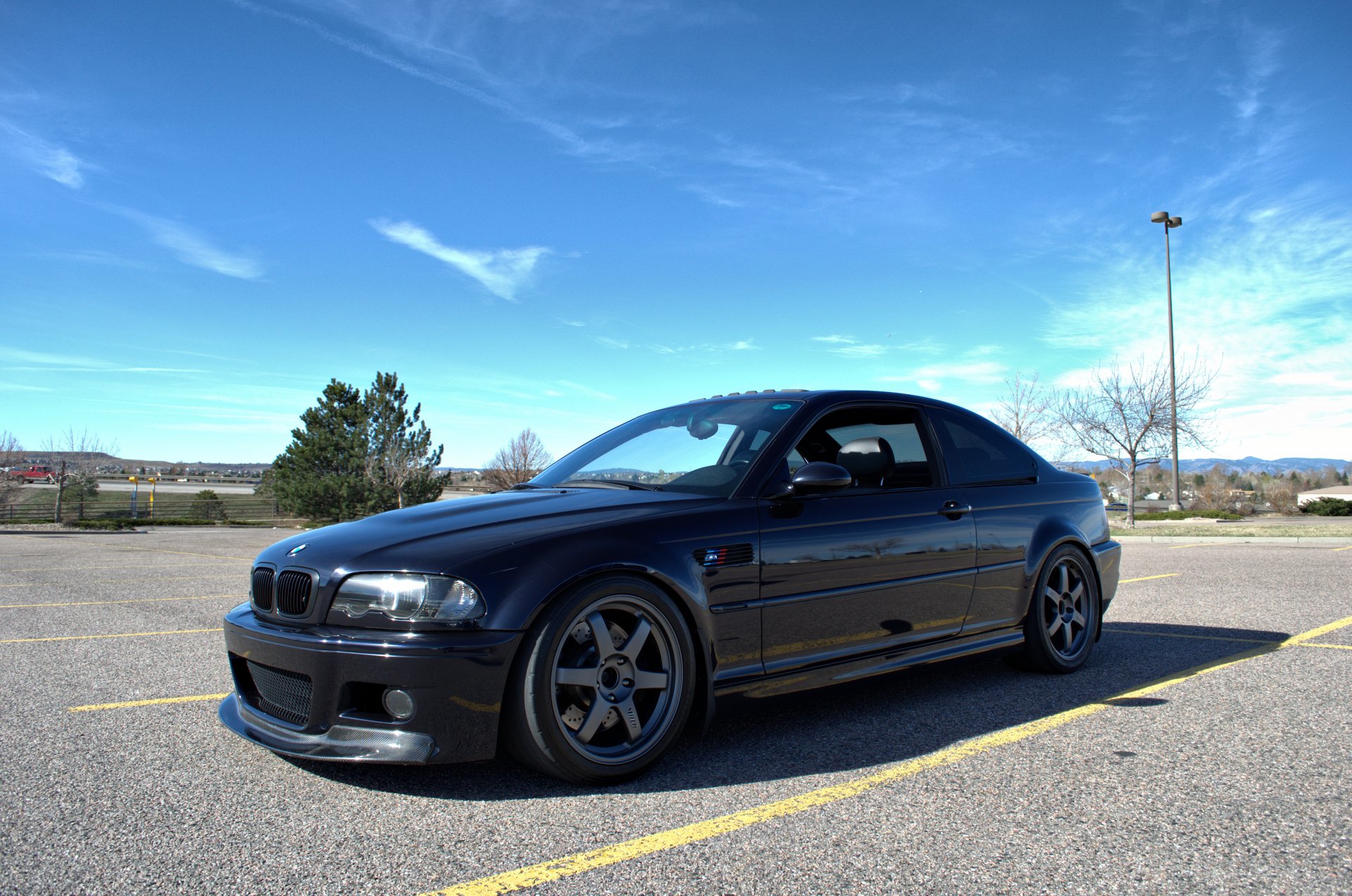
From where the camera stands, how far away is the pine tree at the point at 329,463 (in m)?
45.0

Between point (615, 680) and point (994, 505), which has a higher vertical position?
point (994, 505)

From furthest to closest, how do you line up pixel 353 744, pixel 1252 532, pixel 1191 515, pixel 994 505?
pixel 1191 515 < pixel 1252 532 < pixel 994 505 < pixel 353 744

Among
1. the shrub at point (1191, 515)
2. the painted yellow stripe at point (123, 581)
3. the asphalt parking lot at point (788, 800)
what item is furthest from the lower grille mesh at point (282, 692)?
the shrub at point (1191, 515)

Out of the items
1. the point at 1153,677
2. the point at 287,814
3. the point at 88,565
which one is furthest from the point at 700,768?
the point at 88,565

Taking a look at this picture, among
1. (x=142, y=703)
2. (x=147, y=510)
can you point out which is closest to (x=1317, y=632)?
(x=142, y=703)

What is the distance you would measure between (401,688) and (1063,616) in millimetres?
3775

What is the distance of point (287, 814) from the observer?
2842 mm

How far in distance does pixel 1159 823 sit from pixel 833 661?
136 centimetres

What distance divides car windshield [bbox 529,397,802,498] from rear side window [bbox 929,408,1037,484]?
103 cm

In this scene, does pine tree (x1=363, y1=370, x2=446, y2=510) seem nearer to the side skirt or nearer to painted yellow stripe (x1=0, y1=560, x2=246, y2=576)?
painted yellow stripe (x1=0, y1=560, x2=246, y2=576)

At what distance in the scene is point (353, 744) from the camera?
2.92 meters

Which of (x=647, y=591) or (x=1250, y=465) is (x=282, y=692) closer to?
(x=647, y=591)

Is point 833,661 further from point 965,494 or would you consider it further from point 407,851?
point 407,851

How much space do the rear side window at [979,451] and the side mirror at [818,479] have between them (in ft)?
3.83
